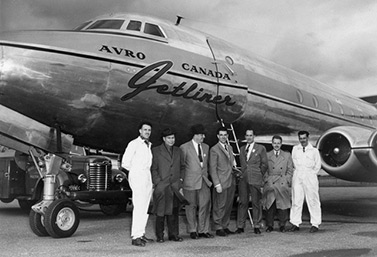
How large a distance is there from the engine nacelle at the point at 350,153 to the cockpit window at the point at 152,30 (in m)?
4.39

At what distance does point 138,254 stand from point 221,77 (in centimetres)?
414

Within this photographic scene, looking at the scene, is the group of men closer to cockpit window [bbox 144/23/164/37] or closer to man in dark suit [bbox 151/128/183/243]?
man in dark suit [bbox 151/128/183/243]

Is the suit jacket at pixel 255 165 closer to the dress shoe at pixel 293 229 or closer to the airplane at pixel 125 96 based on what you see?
the dress shoe at pixel 293 229

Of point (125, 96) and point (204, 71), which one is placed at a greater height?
point (204, 71)

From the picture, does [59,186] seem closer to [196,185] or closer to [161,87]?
→ [161,87]

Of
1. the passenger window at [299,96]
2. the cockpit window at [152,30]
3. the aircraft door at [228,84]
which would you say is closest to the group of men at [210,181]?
the aircraft door at [228,84]

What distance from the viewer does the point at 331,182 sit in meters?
32.5

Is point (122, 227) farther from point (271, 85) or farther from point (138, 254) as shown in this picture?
point (271, 85)

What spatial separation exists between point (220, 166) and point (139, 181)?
159 cm

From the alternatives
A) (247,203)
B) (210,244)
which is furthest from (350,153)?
(210,244)

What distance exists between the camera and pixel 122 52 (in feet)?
24.7

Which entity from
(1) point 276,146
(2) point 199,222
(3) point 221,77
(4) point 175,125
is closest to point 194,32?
(3) point 221,77

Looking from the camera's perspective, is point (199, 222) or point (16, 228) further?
point (16, 228)

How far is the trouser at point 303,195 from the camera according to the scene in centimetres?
804
